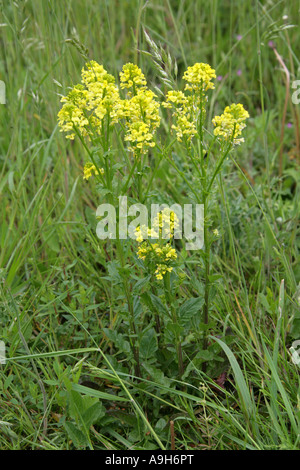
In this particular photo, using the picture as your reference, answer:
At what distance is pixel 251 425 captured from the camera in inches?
54.3

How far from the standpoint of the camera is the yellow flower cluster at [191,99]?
4.21 feet

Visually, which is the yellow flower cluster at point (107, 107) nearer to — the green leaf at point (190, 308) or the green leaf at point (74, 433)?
the green leaf at point (190, 308)

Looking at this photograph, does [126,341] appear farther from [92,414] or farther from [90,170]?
[90,170]

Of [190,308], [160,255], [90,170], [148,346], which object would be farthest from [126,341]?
[90,170]

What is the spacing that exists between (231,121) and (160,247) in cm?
38

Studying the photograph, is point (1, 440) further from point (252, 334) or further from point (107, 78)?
point (107, 78)

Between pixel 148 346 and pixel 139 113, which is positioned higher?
pixel 139 113

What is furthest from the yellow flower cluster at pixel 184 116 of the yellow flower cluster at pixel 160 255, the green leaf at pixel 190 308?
the green leaf at pixel 190 308

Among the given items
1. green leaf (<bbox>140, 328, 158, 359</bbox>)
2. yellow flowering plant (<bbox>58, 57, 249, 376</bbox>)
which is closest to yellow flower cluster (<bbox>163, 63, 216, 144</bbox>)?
yellow flowering plant (<bbox>58, 57, 249, 376</bbox>)

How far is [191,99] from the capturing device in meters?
1.33

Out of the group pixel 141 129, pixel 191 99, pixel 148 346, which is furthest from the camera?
pixel 148 346

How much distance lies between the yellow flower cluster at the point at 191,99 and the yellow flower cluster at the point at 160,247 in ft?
0.72
